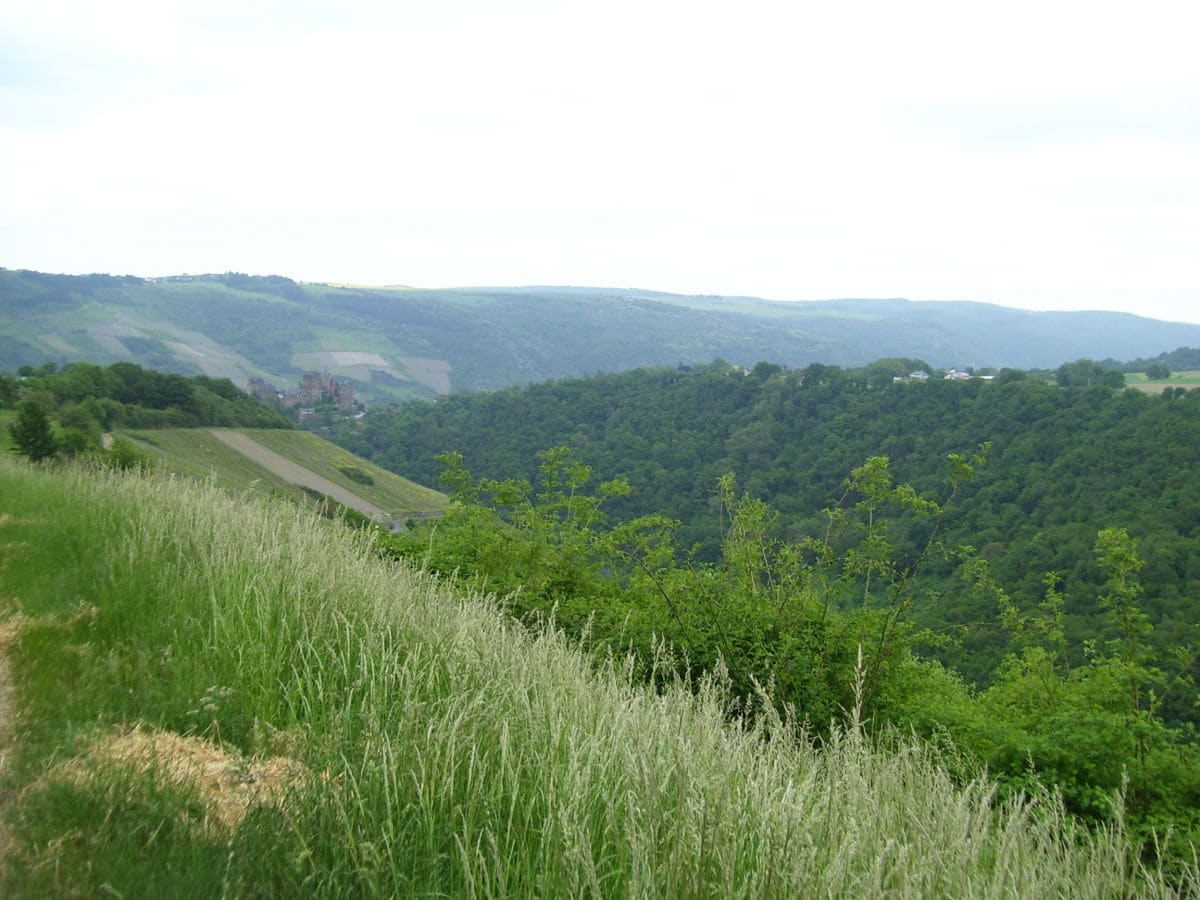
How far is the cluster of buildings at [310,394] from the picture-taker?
347ft

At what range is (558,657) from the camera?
14.6 feet

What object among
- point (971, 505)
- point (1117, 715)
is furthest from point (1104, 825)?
point (971, 505)

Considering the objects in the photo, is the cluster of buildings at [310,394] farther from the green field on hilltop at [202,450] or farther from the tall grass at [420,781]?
the tall grass at [420,781]

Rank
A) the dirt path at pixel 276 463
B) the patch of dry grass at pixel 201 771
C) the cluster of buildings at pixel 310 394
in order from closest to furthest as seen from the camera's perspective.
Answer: the patch of dry grass at pixel 201 771, the dirt path at pixel 276 463, the cluster of buildings at pixel 310 394

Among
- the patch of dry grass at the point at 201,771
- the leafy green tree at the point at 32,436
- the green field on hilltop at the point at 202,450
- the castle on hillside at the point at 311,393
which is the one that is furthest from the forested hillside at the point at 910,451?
the castle on hillside at the point at 311,393

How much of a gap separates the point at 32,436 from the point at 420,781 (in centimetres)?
1356

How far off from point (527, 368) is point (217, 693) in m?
193

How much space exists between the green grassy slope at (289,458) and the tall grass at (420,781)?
30.3 m

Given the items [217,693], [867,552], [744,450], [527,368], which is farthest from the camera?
[527,368]

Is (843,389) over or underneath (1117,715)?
underneath

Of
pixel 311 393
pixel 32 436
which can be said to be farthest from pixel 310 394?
pixel 32 436

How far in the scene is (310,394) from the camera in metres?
115

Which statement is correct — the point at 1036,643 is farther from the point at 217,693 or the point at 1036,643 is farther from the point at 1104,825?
the point at 217,693

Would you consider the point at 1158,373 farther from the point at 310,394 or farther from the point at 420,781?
the point at 310,394
